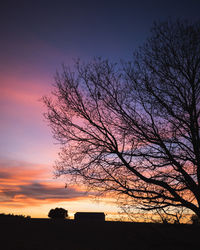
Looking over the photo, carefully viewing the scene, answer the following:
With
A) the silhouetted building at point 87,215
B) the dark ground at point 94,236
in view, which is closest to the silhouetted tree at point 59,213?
the silhouetted building at point 87,215

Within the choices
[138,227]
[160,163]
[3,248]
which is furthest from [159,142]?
[3,248]

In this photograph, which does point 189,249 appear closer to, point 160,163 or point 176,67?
point 160,163

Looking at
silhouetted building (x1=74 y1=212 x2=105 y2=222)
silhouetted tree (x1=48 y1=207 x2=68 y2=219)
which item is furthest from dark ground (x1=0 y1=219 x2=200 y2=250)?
silhouetted tree (x1=48 y1=207 x2=68 y2=219)

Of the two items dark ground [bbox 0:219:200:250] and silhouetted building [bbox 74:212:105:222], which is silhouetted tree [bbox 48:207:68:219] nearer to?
silhouetted building [bbox 74:212:105:222]

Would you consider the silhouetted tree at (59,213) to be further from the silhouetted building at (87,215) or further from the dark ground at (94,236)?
the dark ground at (94,236)

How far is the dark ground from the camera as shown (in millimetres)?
7590

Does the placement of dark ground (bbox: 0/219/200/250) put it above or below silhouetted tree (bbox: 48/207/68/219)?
below

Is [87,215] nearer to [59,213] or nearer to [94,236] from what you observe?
[59,213]

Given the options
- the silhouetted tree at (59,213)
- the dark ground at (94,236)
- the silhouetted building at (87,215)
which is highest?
the silhouetted tree at (59,213)

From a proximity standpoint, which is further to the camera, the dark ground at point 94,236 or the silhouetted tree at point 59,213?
the silhouetted tree at point 59,213

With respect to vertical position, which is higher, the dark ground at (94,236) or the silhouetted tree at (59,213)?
the silhouetted tree at (59,213)

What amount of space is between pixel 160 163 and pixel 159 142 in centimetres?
75

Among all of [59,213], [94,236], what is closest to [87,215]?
[59,213]

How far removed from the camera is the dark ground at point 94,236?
7590 mm
